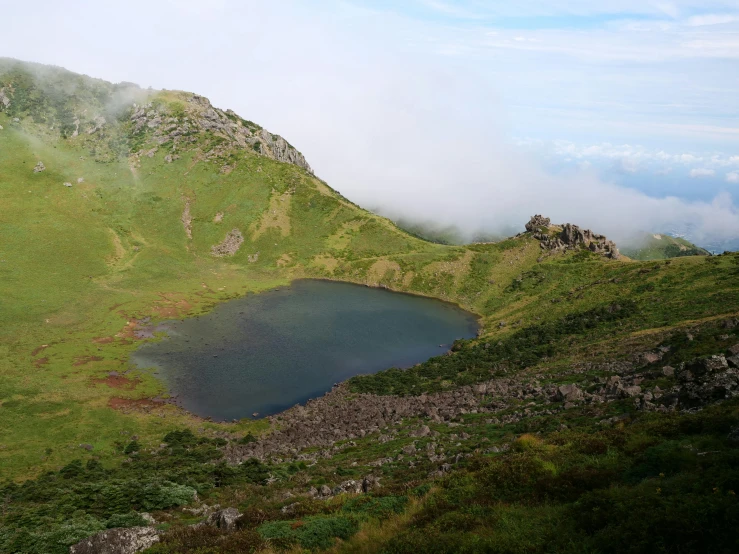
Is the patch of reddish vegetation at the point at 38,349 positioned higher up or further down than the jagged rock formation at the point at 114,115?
further down

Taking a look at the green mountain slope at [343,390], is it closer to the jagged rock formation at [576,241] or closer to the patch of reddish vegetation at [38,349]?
the patch of reddish vegetation at [38,349]

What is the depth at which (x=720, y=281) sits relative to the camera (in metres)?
62.7

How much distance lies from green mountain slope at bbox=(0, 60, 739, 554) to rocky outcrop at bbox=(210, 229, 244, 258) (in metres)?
0.53

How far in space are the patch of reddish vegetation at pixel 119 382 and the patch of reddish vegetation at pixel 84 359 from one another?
621 centimetres

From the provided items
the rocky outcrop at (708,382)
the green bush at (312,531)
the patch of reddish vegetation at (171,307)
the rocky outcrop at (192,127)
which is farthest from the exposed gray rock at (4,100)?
the rocky outcrop at (708,382)

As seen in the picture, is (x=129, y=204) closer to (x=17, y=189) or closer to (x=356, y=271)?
(x=17, y=189)

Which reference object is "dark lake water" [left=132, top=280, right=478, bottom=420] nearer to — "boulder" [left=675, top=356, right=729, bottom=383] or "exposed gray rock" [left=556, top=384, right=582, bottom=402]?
"exposed gray rock" [left=556, top=384, right=582, bottom=402]

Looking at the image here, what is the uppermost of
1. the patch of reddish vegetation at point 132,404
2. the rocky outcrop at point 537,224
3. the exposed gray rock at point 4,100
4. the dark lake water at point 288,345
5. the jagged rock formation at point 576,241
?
the exposed gray rock at point 4,100

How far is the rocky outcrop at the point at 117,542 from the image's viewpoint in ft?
61.7

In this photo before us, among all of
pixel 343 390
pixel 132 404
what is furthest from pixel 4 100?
pixel 343 390

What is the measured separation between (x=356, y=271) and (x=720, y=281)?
86.2m

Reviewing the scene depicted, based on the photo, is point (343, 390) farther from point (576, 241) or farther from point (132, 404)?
point (576, 241)

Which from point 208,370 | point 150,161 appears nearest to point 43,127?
point 150,161

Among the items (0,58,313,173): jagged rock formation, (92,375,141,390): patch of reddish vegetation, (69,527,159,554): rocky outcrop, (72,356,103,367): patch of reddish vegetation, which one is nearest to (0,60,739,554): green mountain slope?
(92,375,141,390): patch of reddish vegetation
